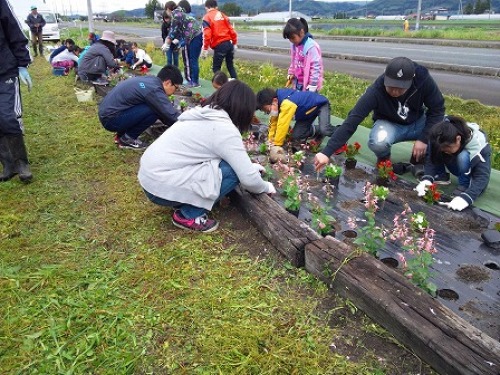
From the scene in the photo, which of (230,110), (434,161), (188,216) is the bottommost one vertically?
(188,216)

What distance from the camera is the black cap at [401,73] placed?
3357 mm

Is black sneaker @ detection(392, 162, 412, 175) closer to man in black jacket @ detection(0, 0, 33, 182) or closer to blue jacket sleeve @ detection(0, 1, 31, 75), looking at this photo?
man in black jacket @ detection(0, 0, 33, 182)

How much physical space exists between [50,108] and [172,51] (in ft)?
10.9

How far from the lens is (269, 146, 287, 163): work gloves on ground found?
13.7 ft

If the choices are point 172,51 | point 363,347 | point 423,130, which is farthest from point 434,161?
point 172,51

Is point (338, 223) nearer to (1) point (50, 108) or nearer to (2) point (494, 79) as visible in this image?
(1) point (50, 108)

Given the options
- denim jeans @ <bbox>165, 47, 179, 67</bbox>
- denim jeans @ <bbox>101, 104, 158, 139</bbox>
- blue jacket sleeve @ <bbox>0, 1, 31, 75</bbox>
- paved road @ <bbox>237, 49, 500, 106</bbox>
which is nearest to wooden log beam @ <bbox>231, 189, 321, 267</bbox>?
denim jeans @ <bbox>101, 104, 158, 139</bbox>

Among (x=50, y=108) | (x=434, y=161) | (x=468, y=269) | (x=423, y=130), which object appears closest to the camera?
(x=468, y=269)

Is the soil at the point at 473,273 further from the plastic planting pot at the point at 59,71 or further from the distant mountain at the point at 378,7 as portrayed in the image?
the distant mountain at the point at 378,7

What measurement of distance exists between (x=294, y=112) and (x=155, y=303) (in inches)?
106

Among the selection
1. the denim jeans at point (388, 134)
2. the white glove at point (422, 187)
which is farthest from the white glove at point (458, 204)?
the denim jeans at point (388, 134)

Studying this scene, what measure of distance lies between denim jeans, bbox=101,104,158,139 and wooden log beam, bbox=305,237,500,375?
282cm

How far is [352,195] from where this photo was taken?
3566 millimetres

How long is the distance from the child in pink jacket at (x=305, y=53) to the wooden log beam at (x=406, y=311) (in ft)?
10.9
